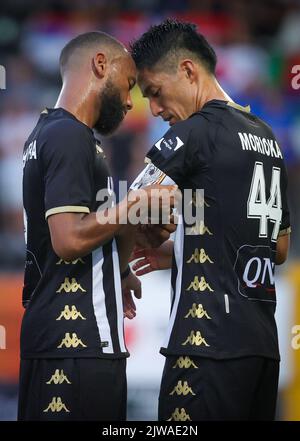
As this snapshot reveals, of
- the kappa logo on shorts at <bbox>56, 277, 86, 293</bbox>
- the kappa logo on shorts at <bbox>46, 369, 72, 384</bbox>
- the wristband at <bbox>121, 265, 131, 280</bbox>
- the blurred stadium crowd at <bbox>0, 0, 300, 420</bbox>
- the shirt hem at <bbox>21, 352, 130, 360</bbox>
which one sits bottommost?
the kappa logo on shorts at <bbox>46, 369, 72, 384</bbox>

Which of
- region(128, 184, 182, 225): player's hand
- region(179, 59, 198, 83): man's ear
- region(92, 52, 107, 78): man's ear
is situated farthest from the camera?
region(179, 59, 198, 83): man's ear

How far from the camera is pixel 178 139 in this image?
397 cm

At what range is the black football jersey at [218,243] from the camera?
3.94 metres

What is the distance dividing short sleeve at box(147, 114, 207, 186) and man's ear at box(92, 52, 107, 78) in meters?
0.47

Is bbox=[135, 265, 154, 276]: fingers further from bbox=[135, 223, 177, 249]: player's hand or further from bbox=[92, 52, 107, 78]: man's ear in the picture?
bbox=[92, 52, 107, 78]: man's ear

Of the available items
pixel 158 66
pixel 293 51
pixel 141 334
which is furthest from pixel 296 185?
pixel 158 66

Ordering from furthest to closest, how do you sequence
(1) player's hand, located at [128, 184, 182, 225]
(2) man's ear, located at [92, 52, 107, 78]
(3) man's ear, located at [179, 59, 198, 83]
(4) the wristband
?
(4) the wristband
(3) man's ear, located at [179, 59, 198, 83]
(2) man's ear, located at [92, 52, 107, 78]
(1) player's hand, located at [128, 184, 182, 225]

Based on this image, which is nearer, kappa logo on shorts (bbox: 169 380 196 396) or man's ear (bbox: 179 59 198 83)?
kappa logo on shorts (bbox: 169 380 196 396)

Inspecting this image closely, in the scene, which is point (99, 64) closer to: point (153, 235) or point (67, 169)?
point (67, 169)

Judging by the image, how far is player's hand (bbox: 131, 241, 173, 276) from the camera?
4.72 metres

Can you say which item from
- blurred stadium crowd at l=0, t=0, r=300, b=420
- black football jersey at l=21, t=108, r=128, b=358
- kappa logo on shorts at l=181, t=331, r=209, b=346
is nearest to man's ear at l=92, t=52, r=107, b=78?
black football jersey at l=21, t=108, r=128, b=358
